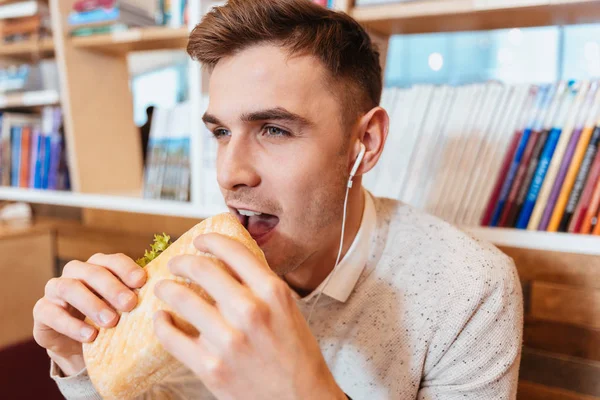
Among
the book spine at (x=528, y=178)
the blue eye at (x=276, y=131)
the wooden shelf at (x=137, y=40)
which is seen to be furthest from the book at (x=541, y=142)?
the wooden shelf at (x=137, y=40)

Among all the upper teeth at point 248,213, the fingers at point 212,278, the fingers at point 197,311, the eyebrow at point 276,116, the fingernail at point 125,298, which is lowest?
the fingernail at point 125,298

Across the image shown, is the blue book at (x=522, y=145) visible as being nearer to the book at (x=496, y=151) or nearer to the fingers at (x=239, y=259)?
the book at (x=496, y=151)

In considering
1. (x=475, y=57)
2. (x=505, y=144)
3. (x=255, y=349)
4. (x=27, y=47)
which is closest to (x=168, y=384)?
(x=255, y=349)

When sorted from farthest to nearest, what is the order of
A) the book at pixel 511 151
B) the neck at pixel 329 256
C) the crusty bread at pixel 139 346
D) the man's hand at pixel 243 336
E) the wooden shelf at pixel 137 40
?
1. the wooden shelf at pixel 137 40
2. the book at pixel 511 151
3. the neck at pixel 329 256
4. the crusty bread at pixel 139 346
5. the man's hand at pixel 243 336

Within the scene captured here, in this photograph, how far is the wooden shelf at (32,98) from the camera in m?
2.03

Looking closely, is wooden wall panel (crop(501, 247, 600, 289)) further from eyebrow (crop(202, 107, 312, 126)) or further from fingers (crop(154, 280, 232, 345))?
fingers (crop(154, 280, 232, 345))

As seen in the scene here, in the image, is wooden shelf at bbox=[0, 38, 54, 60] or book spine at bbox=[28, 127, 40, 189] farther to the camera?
book spine at bbox=[28, 127, 40, 189]

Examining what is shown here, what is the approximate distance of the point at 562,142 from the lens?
3.98ft

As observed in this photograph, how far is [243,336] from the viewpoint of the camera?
582 mm

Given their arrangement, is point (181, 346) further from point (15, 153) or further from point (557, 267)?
point (15, 153)

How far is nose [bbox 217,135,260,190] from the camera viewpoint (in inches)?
38.4

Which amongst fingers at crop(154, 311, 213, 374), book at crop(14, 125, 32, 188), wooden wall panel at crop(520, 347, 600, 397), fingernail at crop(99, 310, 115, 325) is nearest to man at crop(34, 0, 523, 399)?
fingernail at crop(99, 310, 115, 325)

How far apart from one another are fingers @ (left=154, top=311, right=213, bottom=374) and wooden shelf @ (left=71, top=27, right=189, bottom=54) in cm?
122

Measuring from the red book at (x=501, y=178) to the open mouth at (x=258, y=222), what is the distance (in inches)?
25.4
